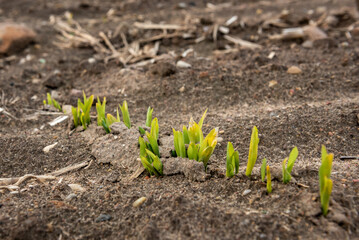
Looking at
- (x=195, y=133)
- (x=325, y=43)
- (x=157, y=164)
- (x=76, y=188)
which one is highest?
(x=325, y=43)

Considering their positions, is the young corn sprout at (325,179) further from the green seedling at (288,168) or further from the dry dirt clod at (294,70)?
the dry dirt clod at (294,70)

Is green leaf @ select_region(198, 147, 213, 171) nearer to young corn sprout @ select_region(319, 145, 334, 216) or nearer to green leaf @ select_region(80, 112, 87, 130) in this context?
young corn sprout @ select_region(319, 145, 334, 216)

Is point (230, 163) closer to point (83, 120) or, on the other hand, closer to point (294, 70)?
point (83, 120)

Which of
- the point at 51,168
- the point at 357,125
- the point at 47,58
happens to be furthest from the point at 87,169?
the point at 47,58

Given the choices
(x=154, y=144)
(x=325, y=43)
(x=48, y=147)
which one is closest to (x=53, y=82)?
(x=48, y=147)

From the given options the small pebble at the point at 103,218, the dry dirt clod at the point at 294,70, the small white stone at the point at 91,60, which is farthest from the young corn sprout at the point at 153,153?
the small white stone at the point at 91,60

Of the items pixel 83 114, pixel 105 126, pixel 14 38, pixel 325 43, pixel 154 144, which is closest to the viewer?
pixel 154 144

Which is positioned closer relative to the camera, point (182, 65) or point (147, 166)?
point (147, 166)
